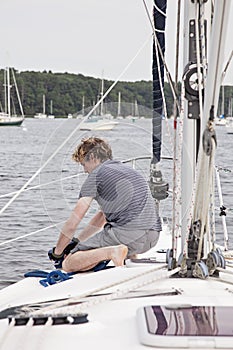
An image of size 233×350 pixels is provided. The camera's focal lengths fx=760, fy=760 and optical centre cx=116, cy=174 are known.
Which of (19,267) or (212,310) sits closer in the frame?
(212,310)

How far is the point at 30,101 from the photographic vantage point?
44.4ft

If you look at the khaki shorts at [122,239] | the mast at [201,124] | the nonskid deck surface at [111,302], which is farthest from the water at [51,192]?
the nonskid deck surface at [111,302]

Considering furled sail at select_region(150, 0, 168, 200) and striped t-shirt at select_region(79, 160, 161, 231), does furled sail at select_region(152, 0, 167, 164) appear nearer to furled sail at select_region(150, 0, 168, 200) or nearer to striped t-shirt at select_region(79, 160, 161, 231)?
furled sail at select_region(150, 0, 168, 200)

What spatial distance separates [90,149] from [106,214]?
0.30m

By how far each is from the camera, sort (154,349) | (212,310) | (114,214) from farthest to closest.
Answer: (114,214)
(212,310)
(154,349)

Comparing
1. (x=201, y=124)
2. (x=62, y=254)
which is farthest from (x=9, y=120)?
(x=201, y=124)

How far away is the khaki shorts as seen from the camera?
3121mm

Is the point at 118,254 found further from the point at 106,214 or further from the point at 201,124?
the point at 201,124

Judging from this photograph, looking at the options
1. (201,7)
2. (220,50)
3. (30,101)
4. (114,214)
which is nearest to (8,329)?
(220,50)

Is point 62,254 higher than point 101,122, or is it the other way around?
point 101,122

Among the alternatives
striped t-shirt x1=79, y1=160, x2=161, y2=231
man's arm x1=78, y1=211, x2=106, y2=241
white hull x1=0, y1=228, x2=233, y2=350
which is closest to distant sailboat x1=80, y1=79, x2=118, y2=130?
striped t-shirt x1=79, y1=160, x2=161, y2=231

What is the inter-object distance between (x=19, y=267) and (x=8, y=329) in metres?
4.65

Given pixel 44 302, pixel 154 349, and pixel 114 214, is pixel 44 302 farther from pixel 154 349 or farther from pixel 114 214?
pixel 114 214

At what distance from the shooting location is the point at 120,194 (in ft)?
10.2
